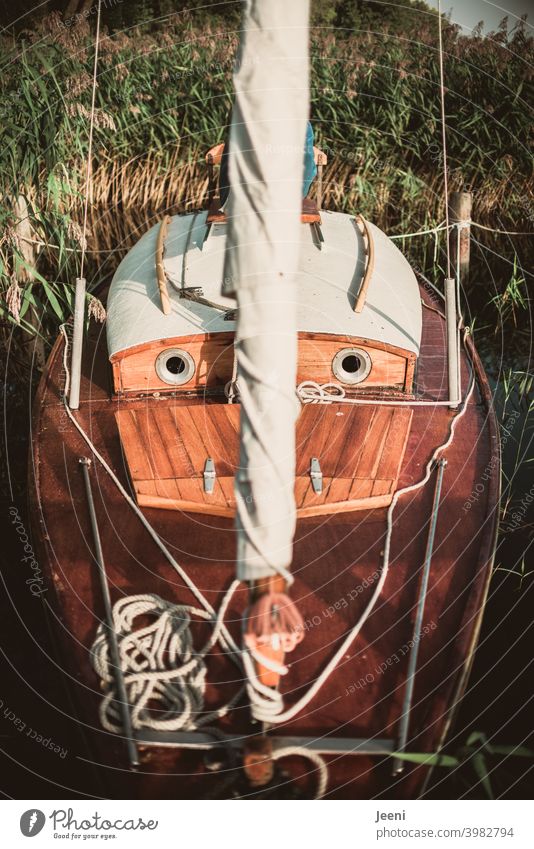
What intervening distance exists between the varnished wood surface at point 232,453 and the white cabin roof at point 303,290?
34 cm

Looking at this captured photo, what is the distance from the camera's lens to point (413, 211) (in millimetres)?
6859

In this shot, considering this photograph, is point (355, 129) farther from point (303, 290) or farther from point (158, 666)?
point (158, 666)

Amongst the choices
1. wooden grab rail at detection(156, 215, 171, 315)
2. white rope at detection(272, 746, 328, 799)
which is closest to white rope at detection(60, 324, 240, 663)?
white rope at detection(272, 746, 328, 799)

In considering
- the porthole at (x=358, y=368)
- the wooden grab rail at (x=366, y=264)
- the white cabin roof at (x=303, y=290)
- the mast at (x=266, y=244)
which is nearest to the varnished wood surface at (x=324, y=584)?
the porthole at (x=358, y=368)

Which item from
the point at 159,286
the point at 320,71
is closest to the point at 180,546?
the point at 159,286

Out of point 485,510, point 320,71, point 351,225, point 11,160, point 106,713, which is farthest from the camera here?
point 320,71

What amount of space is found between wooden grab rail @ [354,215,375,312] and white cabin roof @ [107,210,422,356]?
0.03 m

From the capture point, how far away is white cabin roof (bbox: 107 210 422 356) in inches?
143

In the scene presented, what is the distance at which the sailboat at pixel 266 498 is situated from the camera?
6.07ft

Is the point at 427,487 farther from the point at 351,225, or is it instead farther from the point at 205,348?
the point at 351,225

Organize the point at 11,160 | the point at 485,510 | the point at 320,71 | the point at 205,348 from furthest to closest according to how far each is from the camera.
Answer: the point at 320,71
the point at 11,160
the point at 205,348
the point at 485,510

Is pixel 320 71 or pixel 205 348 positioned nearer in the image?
pixel 205 348

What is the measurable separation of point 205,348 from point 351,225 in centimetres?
138

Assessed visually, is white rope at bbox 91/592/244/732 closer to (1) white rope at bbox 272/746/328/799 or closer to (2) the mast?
(1) white rope at bbox 272/746/328/799
